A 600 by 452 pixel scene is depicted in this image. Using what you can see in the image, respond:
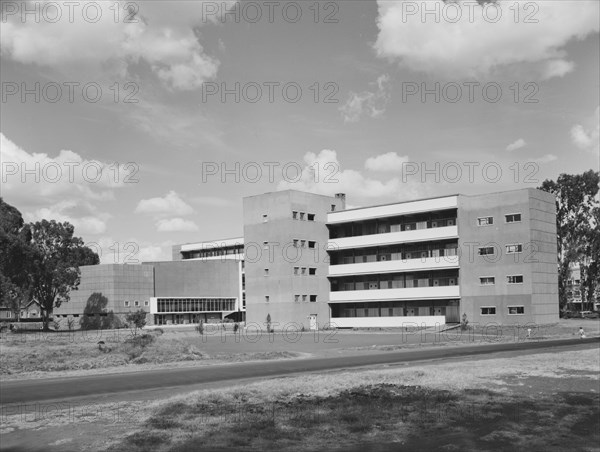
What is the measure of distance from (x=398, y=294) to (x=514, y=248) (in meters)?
16.5

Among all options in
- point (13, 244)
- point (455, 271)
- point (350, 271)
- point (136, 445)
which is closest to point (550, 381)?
point (136, 445)

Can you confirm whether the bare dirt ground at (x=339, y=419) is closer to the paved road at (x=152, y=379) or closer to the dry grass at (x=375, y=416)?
the dry grass at (x=375, y=416)

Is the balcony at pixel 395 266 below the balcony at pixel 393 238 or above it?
below

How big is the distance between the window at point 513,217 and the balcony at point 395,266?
26.1 ft

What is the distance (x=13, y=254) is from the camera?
3004 inches

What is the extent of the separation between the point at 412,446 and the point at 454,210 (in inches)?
2696

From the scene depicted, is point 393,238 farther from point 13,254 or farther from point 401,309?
point 13,254

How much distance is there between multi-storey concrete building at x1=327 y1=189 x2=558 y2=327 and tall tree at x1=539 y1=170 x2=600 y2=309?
1927 cm

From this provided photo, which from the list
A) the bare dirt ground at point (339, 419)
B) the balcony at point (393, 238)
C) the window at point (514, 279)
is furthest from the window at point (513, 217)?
the bare dirt ground at point (339, 419)

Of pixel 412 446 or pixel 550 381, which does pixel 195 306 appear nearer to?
pixel 550 381

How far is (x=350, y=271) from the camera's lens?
280ft

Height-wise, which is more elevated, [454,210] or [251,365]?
[454,210]

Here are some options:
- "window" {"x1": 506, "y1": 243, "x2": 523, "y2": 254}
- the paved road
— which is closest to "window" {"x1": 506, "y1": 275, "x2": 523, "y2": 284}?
"window" {"x1": 506, "y1": 243, "x2": 523, "y2": 254}

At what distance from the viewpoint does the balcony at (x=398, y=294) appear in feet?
249
